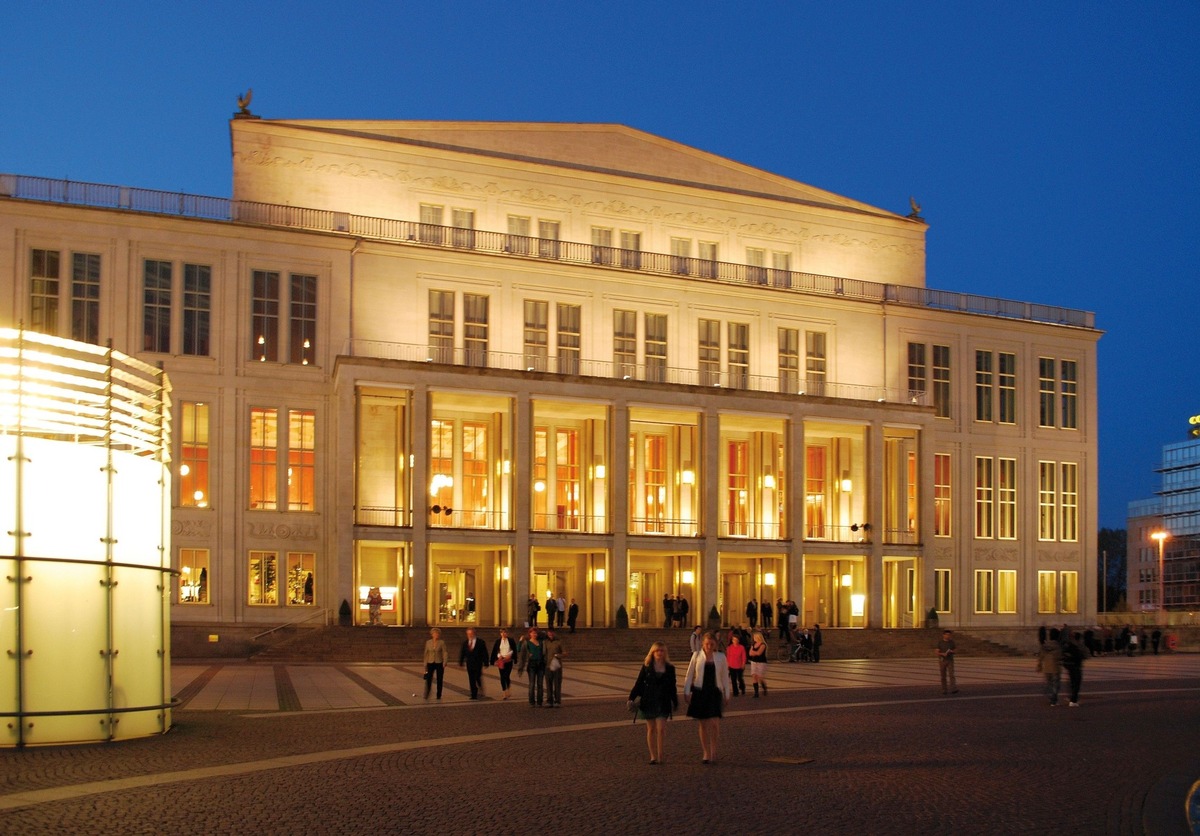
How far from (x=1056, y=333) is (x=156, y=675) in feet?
166

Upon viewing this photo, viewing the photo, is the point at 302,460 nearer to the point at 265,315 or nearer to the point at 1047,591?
the point at 265,315

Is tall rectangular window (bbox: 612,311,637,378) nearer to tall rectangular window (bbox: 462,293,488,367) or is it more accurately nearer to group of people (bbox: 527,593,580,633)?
→ tall rectangular window (bbox: 462,293,488,367)

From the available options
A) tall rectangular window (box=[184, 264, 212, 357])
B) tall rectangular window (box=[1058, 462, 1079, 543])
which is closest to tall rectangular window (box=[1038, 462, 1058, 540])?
tall rectangular window (box=[1058, 462, 1079, 543])

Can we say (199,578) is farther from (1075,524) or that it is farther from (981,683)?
(1075,524)

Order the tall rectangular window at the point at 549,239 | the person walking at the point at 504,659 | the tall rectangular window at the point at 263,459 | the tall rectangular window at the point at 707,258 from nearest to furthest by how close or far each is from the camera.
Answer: the person walking at the point at 504,659 < the tall rectangular window at the point at 263,459 < the tall rectangular window at the point at 549,239 < the tall rectangular window at the point at 707,258

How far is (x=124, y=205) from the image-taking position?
4491cm

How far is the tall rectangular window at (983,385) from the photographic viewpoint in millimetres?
58438

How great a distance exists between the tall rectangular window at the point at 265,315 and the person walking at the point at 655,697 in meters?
33.2

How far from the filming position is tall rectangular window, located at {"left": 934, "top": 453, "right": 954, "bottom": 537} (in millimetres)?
56438

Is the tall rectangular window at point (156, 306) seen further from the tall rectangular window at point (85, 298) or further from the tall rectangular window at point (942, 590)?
the tall rectangular window at point (942, 590)

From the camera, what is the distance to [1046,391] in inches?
2366

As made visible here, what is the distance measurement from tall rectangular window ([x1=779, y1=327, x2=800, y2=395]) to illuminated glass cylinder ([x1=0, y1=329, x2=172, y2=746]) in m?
39.0

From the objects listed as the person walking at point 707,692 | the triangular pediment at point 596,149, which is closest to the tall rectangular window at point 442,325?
the triangular pediment at point 596,149

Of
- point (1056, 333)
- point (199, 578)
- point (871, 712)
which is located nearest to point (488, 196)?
point (199, 578)
